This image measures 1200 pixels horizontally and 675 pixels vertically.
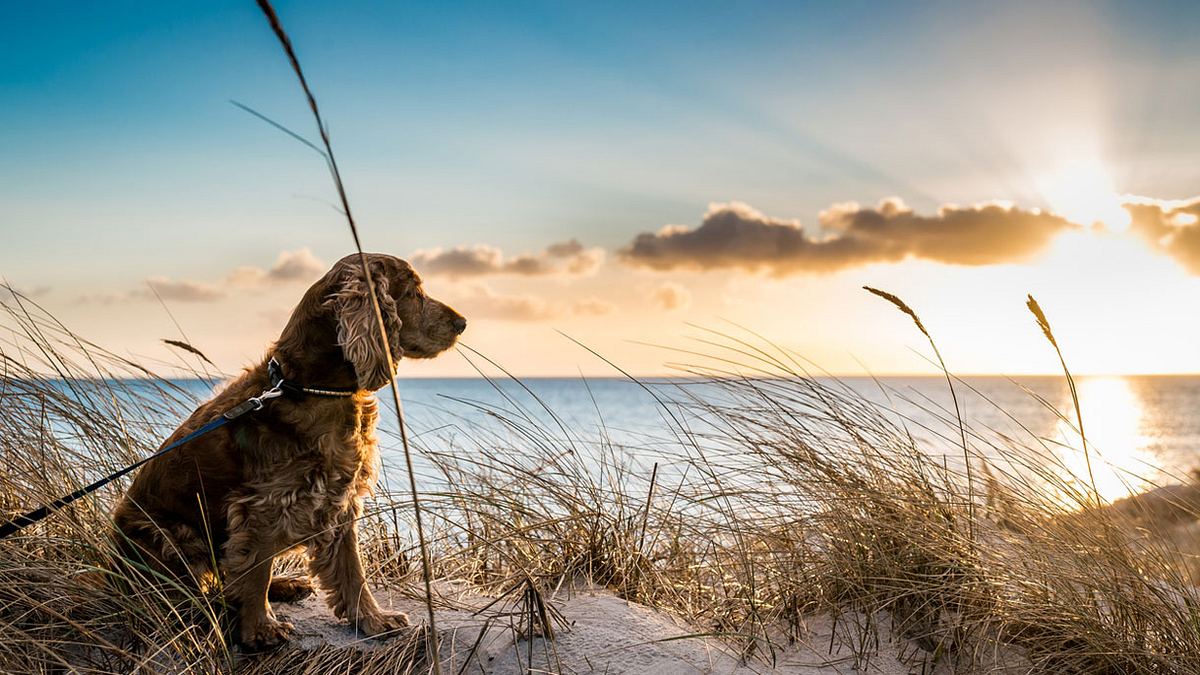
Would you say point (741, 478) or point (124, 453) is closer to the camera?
point (741, 478)

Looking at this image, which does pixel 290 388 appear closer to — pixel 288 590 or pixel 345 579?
pixel 345 579

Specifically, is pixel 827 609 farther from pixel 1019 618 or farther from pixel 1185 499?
pixel 1185 499

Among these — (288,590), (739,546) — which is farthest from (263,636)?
(739,546)

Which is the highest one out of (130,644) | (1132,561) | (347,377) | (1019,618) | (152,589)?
(347,377)

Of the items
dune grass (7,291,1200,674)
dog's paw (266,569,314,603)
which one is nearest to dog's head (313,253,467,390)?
dune grass (7,291,1200,674)

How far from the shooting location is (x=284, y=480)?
3020 millimetres

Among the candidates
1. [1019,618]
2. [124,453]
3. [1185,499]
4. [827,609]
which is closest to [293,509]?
[124,453]

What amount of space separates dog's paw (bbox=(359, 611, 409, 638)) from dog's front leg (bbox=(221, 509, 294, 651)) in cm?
30

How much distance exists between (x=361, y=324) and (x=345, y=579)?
1.02 meters

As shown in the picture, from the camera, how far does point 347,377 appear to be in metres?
3.17

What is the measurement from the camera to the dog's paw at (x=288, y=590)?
11.4 ft

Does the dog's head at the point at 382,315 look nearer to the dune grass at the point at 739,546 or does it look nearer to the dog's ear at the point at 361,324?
the dog's ear at the point at 361,324

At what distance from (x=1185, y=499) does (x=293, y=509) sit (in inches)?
148

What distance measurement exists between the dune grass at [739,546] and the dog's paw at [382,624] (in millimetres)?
122
